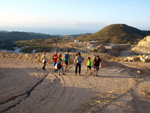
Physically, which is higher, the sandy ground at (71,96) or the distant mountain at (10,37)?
the distant mountain at (10,37)

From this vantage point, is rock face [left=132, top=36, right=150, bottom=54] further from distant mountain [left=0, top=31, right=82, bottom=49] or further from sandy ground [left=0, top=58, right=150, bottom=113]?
distant mountain [left=0, top=31, right=82, bottom=49]

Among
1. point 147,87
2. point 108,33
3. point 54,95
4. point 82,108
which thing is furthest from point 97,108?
point 108,33

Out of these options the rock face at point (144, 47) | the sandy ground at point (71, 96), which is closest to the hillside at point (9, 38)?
the rock face at point (144, 47)

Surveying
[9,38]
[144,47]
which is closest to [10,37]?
[9,38]

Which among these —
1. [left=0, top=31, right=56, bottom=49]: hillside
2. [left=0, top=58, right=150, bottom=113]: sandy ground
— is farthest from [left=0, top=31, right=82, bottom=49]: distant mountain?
[left=0, top=58, right=150, bottom=113]: sandy ground

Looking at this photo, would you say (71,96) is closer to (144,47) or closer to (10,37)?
(144,47)

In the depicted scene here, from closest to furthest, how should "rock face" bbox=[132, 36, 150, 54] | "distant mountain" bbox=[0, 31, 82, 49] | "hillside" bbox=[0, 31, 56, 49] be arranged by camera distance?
1. "rock face" bbox=[132, 36, 150, 54]
2. "distant mountain" bbox=[0, 31, 82, 49]
3. "hillside" bbox=[0, 31, 56, 49]

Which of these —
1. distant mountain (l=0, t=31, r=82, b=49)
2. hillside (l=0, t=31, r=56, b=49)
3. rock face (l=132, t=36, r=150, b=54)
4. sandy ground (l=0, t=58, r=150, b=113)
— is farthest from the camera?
hillside (l=0, t=31, r=56, b=49)

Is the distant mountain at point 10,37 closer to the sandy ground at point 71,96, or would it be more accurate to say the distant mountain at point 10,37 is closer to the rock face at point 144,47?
the rock face at point 144,47

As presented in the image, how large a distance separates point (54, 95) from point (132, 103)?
314cm

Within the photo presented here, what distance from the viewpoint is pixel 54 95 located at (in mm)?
6148

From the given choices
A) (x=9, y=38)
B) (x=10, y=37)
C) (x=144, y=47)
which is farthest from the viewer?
(x=10, y=37)

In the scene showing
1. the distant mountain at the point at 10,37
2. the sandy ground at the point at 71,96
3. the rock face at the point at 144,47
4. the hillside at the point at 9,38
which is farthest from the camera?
the hillside at the point at 9,38

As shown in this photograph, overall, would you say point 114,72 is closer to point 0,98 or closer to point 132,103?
point 132,103
